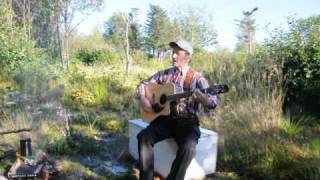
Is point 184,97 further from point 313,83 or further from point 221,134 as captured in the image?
point 313,83

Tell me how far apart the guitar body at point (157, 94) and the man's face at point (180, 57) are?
0.71ft

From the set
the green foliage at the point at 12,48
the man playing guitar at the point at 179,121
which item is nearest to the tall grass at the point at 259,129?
the man playing guitar at the point at 179,121

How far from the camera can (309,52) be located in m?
4.93

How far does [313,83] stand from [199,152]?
6.43 feet

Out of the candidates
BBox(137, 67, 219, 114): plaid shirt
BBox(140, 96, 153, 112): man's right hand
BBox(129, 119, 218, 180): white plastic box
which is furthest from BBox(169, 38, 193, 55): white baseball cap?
BBox(129, 119, 218, 180): white plastic box

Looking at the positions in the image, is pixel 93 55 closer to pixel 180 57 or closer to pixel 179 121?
pixel 180 57

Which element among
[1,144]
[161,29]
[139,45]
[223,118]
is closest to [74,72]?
[1,144]

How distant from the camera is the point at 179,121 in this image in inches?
134

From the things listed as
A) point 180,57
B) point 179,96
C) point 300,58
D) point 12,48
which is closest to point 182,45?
point 180,57

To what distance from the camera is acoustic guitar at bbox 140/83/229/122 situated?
336cm

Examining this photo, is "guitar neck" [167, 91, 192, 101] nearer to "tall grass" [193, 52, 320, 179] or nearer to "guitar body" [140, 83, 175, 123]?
"guitar body" [140, 83, 175, 123]

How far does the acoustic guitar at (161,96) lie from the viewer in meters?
3.36

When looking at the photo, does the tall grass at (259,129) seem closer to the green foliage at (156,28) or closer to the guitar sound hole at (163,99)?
the guitar sound hole at (163,99)

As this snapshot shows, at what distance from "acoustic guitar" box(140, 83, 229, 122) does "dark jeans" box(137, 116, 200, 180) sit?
0.08 metres
